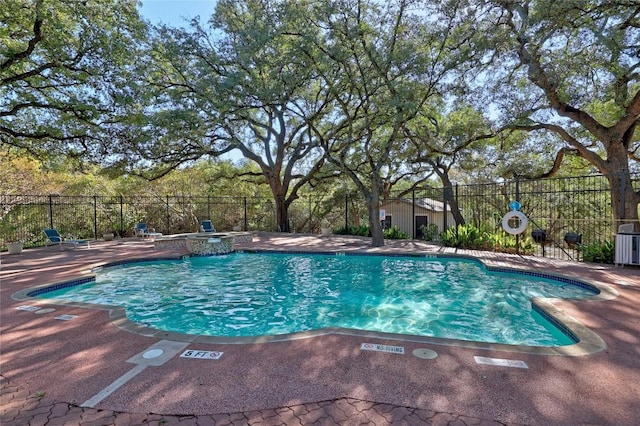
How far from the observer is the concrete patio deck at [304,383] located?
217 cm

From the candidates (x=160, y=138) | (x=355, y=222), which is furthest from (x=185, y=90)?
(x=355, y=222)

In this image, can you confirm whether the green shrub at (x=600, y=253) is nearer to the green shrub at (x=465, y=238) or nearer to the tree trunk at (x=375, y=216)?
the green shrub at (x=465, y=238)

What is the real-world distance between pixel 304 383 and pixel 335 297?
3917mm

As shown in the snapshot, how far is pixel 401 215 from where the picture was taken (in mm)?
22578

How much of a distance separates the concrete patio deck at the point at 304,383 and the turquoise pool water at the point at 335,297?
130 centimetres

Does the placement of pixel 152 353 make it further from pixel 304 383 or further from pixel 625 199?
A: pixel 625 199

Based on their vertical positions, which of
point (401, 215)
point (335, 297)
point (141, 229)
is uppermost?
point (401, 215)

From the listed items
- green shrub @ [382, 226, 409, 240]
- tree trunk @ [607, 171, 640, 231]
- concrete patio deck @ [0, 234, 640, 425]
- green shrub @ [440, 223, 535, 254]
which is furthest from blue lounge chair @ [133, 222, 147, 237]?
tree trunk @ [607, 171, 640, 231]

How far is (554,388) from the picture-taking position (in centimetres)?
248

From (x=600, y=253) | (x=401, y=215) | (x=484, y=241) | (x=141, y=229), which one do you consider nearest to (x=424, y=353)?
(x=600, y=253)

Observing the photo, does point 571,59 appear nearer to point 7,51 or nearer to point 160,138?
point 160,138

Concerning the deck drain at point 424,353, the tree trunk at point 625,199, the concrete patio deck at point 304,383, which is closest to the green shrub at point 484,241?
the tree trunk at point 625,199

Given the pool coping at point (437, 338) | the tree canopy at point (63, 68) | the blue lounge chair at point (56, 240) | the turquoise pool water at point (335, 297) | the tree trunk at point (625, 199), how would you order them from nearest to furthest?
the pool coping at point (437, 338) < the turquoise pool water at point (335, 297) < the tree canopy at point (63, 68) < the tree trunk at point (625, 199) < the blue lounge chair at point (56, 240)

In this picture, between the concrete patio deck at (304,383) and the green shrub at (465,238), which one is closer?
the concrete patio deck at (304,383)
